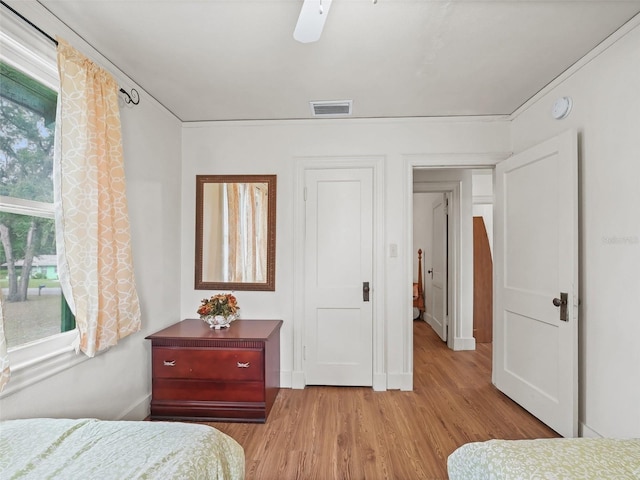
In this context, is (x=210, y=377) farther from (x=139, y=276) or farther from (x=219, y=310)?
(x=139, y=276)

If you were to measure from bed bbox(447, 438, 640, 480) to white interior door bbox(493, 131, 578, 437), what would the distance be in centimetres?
113

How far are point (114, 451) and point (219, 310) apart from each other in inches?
65.8

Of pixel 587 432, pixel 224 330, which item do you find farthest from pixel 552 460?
pixel 224 330

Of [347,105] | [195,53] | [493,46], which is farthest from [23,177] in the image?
[493,46]

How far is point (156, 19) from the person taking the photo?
1706mm

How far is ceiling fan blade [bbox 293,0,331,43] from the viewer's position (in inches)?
47.1

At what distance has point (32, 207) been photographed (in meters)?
1.59

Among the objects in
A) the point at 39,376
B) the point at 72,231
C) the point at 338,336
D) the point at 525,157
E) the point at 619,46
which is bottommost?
the point at 338,336

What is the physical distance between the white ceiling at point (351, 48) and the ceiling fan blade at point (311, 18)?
39cm

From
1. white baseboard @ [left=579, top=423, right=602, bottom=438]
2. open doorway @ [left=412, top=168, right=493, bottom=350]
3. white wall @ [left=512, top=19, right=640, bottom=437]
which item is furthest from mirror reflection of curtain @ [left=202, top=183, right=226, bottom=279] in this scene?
white baseboard @ [left=579, top=423, right=602, bottom=438]

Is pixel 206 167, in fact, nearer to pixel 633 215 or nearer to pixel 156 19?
pixel 156 19

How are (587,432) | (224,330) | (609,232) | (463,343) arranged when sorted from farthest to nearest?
(463,343), (224,330), (587,432), (609,232)

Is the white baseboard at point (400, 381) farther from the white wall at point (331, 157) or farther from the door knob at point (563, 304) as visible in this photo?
the door knob at point (563, 304)

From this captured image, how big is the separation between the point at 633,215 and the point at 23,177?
3135mm
